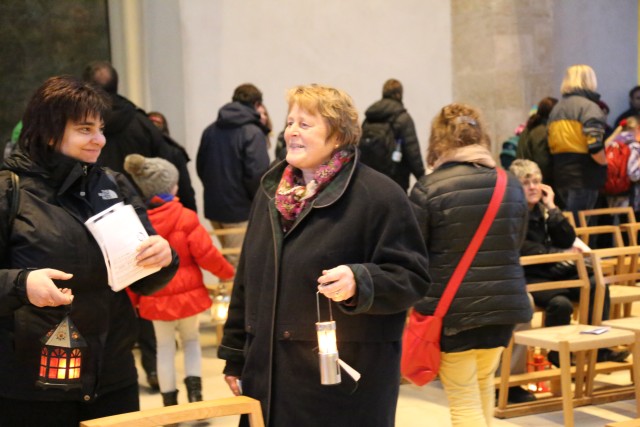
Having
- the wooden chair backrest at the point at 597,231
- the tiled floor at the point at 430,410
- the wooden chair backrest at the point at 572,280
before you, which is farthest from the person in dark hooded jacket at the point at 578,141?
the wooden chair backrest at the point at 572,280

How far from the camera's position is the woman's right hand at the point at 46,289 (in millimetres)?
2744

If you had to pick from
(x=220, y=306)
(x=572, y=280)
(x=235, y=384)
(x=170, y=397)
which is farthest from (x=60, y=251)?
(x=220, y=306)

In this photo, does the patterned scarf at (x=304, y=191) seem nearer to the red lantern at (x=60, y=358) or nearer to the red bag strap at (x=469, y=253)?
the red lantern at (x=60, y=358)

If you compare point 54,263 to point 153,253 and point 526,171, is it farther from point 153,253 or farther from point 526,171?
point 526,171

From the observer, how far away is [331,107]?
2.92 meters

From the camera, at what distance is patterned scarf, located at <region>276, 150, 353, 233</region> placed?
290cm

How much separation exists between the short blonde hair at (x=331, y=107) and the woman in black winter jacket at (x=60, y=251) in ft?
1.88

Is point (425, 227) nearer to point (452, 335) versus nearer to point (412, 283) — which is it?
point (452, 335)

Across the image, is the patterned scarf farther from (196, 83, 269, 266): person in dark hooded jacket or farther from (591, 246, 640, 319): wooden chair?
(196, 83, 269, 266): person in dark hooded jacket

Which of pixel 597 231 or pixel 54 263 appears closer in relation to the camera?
pixel 54 263

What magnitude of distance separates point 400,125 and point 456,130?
453 centimetres

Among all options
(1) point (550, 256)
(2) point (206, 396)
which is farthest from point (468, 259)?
(2) point (206, 396)

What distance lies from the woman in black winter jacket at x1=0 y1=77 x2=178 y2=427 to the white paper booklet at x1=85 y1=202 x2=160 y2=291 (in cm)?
3

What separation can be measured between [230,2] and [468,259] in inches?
232
